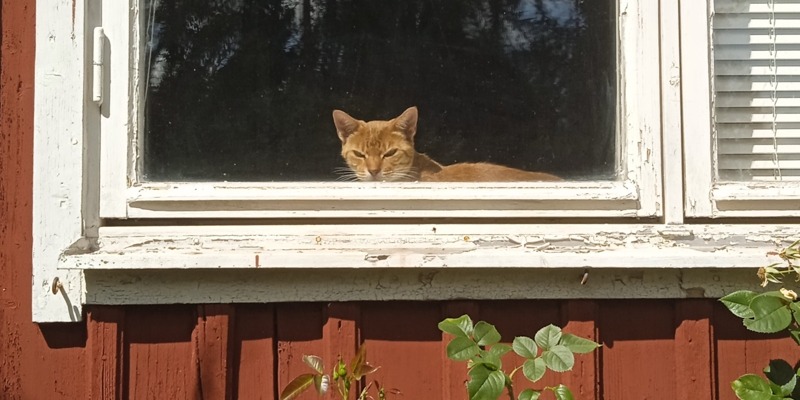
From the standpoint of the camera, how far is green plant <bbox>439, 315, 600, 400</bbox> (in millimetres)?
1352

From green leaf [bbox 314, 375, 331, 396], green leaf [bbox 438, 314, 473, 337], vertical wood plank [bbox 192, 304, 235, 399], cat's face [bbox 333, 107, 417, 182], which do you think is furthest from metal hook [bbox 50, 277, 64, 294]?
green leaf [bbox 438, 314, 473, 337]

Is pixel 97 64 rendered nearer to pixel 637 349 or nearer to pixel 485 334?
pixel 485 334

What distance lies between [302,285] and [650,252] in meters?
0.69

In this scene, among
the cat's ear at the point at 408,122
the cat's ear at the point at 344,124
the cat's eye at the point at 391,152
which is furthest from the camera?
the cat's eye at the point at 391,152

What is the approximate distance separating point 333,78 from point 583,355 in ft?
2.62

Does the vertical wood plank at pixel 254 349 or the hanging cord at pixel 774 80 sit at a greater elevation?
the hanging cord at pixel 774 80

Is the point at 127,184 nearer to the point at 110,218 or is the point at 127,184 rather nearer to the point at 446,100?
the point at 110,218

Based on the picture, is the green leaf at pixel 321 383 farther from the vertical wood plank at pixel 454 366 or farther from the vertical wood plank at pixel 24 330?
the vertical wood plank at pixel 24 330

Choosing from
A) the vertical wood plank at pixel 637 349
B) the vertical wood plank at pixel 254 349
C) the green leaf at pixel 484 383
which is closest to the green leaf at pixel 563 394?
the green leaf at pixel 484 383

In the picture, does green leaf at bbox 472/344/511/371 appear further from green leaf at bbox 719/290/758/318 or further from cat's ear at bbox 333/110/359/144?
cat's ear at bbox 333/110/359/144

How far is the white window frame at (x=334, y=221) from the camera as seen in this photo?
59.4 inches

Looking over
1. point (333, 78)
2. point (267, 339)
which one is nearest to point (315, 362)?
point (267, 339)

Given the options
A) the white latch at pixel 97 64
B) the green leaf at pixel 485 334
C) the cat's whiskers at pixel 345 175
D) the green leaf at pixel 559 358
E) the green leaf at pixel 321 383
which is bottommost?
the green leaf at pixel 321 383

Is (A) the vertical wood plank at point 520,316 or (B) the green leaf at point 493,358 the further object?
(A) the vertical wood plank at point 520,316
